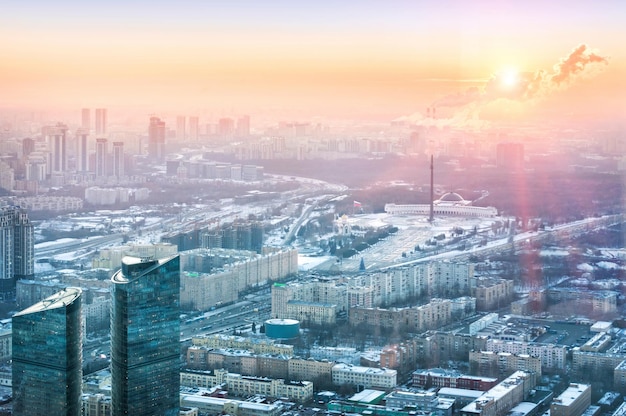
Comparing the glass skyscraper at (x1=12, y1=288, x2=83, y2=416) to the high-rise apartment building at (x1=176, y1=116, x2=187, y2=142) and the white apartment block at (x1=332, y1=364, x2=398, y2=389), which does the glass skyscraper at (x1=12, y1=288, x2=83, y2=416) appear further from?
the high-rise apartment building at (x1=176, y1=116, x2=187, y2=142)

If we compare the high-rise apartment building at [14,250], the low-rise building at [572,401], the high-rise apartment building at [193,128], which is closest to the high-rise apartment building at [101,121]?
the high-rise apartment building at [193,128]

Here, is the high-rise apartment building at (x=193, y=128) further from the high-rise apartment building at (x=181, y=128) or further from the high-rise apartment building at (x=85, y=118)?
the high-rise apartment building at (x=85, y=118)

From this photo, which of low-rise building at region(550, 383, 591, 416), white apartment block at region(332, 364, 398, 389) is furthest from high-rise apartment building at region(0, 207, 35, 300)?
low-rise building at region(550, 383, 591, 416)

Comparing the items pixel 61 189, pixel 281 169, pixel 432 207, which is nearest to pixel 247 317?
pixel 432 207

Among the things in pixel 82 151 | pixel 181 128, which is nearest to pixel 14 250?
pixel 82 151

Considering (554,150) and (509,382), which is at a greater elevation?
(554,150)

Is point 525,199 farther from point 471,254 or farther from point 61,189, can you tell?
point 61,189
